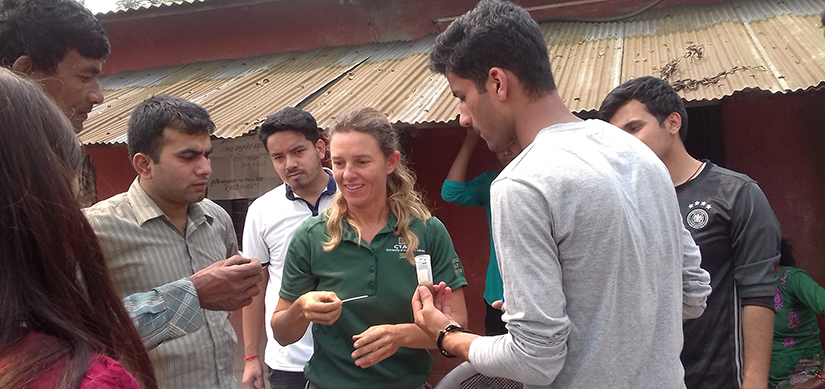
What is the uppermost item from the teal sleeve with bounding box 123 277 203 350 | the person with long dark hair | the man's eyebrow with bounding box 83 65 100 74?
the man's eyebrow with bounding box 83 65 100 74

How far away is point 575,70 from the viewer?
174 inches

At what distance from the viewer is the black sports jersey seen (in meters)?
2.14

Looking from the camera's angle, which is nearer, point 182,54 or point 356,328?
point 356,328

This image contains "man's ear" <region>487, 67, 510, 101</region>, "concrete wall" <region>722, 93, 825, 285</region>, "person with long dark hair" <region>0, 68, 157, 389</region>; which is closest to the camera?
"person with long dark hair" <region>0, 68, 157, 389</region>

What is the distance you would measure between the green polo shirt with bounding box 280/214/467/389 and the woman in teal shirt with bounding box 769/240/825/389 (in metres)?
2.26

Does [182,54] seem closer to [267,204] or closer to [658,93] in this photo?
[267,204]

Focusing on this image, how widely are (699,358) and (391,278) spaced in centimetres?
139

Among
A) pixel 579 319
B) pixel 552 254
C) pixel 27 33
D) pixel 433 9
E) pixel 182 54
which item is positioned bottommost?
pixel 579 319

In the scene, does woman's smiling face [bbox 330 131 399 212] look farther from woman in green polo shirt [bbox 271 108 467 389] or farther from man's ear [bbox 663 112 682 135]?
man's ear [bbox 663 112 682 135]

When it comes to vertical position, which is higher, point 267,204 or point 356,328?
point 267,204

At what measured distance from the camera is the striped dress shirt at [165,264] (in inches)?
79.1

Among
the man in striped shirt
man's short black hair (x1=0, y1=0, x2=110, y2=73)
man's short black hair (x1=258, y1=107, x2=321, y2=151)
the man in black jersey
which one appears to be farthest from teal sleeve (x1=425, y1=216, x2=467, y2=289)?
man's short black hair (x1=0, y1=0, x2=110, y2=73)

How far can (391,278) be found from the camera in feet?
6.84

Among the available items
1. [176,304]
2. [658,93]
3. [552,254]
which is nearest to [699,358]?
[658,93]
